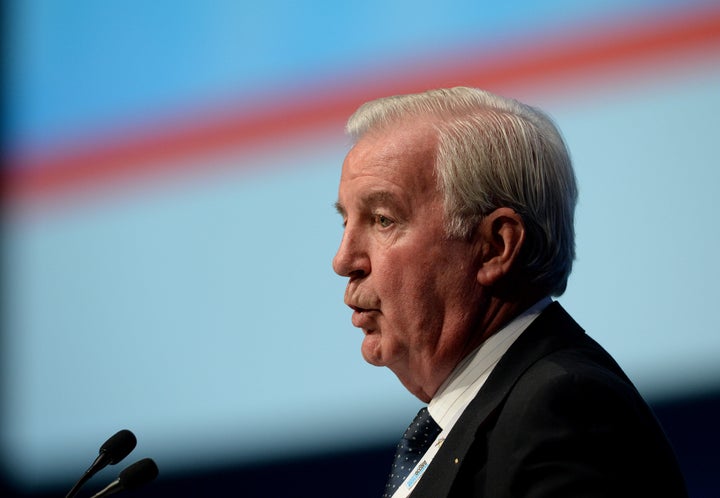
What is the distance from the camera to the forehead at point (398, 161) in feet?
5.97

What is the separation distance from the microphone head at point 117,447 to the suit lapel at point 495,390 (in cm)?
54

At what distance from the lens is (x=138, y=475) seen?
5.69 ft

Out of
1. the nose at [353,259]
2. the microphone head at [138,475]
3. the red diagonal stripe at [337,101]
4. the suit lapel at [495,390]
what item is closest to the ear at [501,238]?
the suit lapel at [495,390]

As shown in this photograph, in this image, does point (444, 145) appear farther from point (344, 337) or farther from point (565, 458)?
point (344, 337)

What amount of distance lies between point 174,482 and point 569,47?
184 cm

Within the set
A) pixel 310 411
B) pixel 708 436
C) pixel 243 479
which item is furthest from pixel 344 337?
pixel 708 436

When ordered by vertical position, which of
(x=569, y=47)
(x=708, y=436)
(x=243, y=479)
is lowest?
(x=708, y=436)

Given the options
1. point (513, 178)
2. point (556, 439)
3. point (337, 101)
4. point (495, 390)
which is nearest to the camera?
point (556, 439)

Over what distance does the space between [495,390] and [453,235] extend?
0.29m

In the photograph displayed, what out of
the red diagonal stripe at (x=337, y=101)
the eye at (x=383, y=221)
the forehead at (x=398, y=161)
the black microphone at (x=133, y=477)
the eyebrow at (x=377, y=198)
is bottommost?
the black microphone at (x=133, y=477)

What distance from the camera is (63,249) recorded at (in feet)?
11.9

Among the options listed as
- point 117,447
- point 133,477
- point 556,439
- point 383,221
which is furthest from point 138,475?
point 556,439

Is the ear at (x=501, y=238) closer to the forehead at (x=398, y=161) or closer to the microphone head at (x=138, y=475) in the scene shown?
the forehead at (x=398, y=161)

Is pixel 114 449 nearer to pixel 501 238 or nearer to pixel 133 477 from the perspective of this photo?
pixel 133 477
